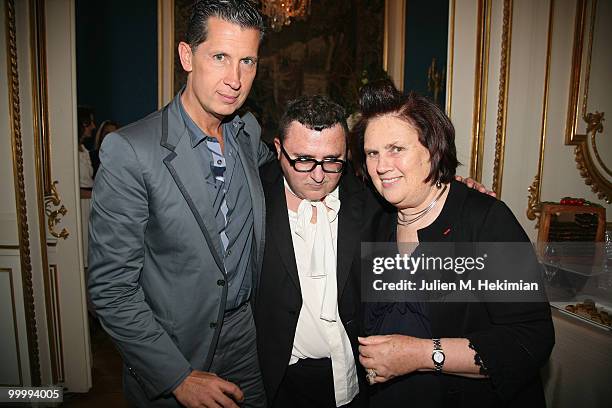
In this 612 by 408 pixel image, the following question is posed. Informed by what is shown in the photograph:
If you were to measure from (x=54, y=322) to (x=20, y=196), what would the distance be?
1.07 metres

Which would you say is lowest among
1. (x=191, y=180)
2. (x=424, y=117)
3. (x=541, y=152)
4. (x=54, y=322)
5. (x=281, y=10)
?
(x=54, y=322)

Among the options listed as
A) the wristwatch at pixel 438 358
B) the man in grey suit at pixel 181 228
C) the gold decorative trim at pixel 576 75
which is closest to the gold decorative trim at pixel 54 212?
the man in grey suit at pixel 181 228

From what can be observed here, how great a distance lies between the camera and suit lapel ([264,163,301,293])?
1671 mm

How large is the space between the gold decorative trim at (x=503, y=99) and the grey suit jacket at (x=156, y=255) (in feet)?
8.68

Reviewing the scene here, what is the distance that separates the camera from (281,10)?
4.38m

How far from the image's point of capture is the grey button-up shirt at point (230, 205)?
1.55 metres

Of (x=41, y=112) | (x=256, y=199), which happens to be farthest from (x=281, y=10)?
(x=256, y=199)

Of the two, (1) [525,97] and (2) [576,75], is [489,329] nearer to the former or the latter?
(1) [525,97]

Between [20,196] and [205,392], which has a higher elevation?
[20,196]

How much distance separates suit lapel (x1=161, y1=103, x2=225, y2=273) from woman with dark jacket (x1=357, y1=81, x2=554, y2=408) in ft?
1.99

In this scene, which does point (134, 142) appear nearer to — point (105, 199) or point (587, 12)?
point (105, 199)

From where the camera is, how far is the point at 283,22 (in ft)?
14.6

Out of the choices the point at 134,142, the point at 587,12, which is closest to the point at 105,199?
the point at 134,142

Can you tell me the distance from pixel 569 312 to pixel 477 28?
7.38 feet
